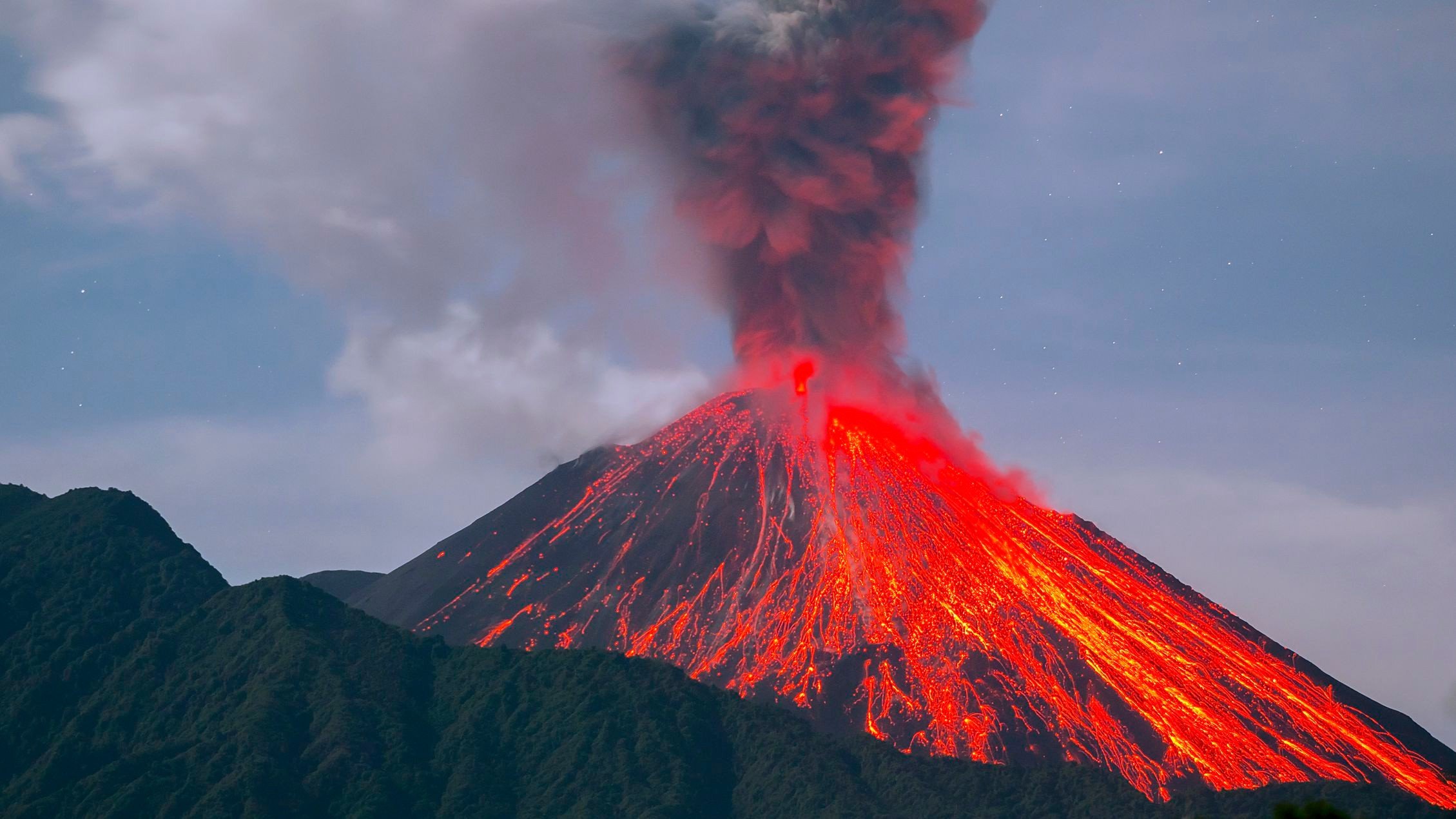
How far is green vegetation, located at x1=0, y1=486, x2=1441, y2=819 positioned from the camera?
1665 inches

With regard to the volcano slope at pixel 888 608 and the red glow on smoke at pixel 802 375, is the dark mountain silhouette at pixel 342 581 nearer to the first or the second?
the volcano slope at pixel 888 608

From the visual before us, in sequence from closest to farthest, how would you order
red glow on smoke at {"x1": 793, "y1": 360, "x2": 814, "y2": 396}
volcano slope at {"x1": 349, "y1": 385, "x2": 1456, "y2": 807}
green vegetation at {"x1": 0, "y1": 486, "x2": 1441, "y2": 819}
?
green vegetation at {"x1": 0, "y1": 486, "x2": 1441, "y2": 819}, volcano slope at {"x1": 349, "y1": 385, "x2": 1456, "y2": 807}, red glow on smoke at {"x1": 793, "y1": 360, "x2": 814, "y2": 396}

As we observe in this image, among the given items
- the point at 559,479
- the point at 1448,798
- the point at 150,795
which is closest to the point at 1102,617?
the point at 1448,798

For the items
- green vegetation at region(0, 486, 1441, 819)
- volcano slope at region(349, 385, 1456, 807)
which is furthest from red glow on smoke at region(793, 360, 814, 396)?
green vegetation at region(0, 486, 1441, 819)

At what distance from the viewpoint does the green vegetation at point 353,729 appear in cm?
4228

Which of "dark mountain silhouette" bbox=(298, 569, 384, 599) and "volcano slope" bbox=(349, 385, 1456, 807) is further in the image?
"dark mountain silhouette" bbox=(298, 569, 384, 599)

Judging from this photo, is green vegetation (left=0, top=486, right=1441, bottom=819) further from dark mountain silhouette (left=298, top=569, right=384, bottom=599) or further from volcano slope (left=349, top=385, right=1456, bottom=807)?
dark mountain silhouette (left=298, top=569, right=384, bottom=599)

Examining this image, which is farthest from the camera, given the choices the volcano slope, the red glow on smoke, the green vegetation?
the red glow on smoke

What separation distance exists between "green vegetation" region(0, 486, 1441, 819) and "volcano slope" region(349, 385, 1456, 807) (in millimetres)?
2682

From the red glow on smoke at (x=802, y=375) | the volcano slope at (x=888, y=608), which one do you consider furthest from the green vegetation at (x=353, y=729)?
the red glow on smoke at (x=802, y=375)

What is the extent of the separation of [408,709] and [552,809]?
669 cm

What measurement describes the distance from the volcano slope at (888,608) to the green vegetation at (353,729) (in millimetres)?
2682

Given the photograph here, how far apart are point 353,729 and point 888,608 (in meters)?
20.0

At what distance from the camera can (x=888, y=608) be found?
5541 cm
